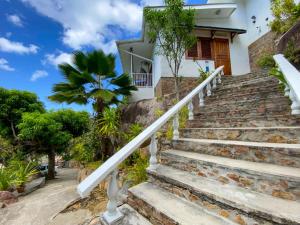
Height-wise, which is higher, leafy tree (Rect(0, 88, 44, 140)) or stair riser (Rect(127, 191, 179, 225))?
leafy tree (Rect(0, 88, 44, 140))

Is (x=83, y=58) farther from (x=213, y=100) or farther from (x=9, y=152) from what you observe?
(x=9, y=152)

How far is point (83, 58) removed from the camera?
21.7ft

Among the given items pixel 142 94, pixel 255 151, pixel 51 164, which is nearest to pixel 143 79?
pixel 142 94

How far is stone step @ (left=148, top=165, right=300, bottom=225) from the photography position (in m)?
1.47

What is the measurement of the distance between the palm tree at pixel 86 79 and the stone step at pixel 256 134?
3.97 metres

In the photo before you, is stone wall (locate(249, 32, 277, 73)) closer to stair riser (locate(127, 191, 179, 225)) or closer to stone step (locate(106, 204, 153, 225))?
stair riser (locate(127, 191, 179, 225))

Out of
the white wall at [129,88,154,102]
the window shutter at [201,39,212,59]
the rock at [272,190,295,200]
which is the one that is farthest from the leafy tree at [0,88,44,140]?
the rock at [272,190,295,200]

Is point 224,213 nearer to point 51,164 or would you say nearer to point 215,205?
point 215,205

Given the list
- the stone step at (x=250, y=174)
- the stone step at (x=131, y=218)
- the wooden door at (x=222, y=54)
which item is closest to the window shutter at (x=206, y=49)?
the wooden door at (x=222, y=54)

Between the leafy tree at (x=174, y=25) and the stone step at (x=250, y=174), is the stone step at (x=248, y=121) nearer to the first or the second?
the stone step at (x=250, y=174)

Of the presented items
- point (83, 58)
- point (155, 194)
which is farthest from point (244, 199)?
point (83, 58)

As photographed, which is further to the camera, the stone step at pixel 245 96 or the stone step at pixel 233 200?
the stone step at pixel 245 96

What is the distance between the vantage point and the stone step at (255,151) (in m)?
2.01

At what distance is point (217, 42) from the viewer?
10711 mm
